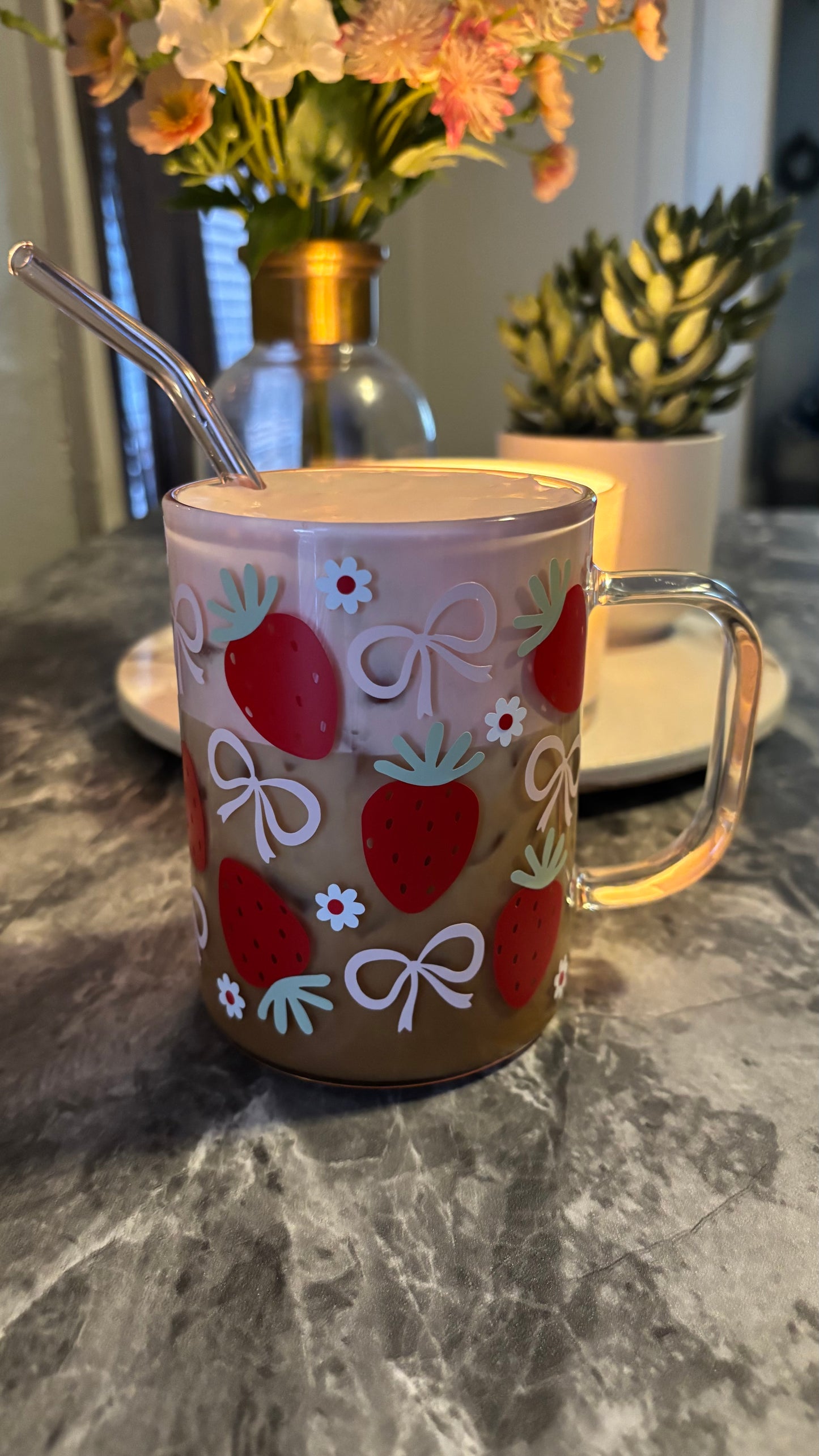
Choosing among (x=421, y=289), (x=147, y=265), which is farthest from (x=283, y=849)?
(x=421, y=289)

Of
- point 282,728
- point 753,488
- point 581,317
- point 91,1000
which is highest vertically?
point 581,317

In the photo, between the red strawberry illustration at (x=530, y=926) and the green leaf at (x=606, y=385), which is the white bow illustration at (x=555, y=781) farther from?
the green leaf at (x=606, y=385)

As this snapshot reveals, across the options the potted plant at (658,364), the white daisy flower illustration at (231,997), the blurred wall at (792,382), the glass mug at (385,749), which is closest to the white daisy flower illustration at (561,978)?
the glass mug at (385,749)

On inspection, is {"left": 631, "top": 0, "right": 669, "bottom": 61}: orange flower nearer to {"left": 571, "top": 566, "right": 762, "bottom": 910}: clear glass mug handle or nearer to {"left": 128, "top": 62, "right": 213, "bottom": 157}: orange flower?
{"left": 128, "top": 62, "right": 213, "bottom": 157}: orange flower

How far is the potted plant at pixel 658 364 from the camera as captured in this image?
652 mm

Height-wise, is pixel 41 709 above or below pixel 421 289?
below

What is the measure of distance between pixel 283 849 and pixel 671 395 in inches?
20.1

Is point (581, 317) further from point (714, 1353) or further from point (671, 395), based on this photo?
point (714, 1353)

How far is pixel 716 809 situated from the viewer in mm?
378

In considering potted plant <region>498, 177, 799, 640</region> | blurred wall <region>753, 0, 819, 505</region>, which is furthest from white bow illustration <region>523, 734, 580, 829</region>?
blurred wall <region>753, 0, 819, 505</region>

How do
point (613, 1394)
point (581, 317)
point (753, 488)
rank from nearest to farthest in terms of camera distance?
point (613, 1394)
point (581, 317)
point (753, 488)

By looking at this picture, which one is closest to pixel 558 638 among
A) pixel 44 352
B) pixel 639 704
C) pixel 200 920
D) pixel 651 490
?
pixel 200 920

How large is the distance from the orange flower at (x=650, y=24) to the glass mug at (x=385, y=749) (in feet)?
1.23

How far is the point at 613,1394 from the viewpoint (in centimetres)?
23
